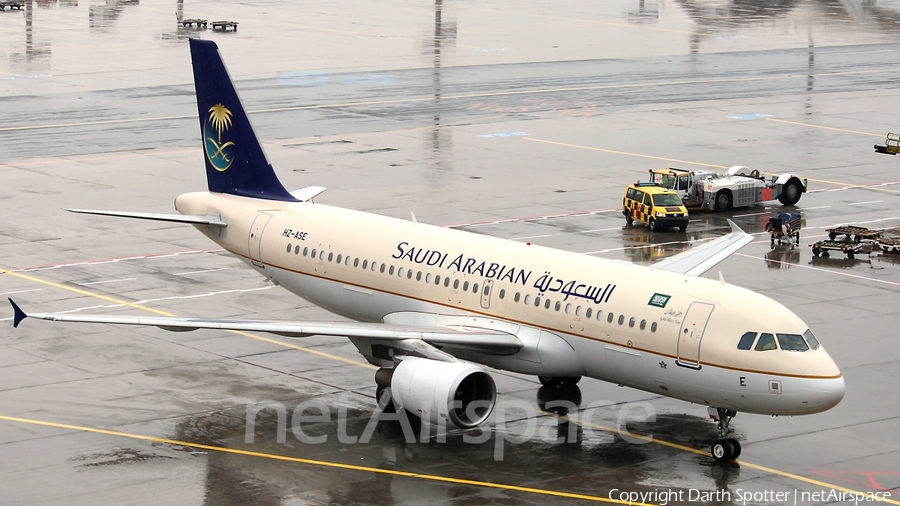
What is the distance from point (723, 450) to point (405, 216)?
31.8 m

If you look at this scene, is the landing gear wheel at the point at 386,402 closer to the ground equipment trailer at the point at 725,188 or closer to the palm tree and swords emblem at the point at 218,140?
the palm tree and swords emblem at the point at 218,140

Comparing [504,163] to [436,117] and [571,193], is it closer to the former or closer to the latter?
[571,193]

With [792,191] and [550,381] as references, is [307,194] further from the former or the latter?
[792,191]

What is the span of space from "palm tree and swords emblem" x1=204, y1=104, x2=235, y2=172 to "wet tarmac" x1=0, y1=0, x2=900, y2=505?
5.77 meters

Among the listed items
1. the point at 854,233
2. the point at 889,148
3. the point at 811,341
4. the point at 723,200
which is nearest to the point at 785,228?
the point at 854,233

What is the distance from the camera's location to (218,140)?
4562 centimetres

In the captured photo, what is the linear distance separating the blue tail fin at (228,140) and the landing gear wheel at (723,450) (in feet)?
59.0

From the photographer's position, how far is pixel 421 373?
33344 millimetres

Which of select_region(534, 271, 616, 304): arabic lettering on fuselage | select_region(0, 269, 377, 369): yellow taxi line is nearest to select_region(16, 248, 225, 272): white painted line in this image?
select_region(0, 269, 377, 369): yellow taxi line

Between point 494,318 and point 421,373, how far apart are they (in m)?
4.51

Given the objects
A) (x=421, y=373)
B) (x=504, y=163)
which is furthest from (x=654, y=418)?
(x=504, y=163)

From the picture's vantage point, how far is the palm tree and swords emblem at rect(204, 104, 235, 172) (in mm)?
45281

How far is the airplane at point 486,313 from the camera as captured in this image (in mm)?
32844

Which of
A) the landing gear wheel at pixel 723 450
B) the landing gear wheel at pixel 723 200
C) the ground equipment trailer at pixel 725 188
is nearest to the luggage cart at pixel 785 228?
the landing gear wheel at pixel 723 200
